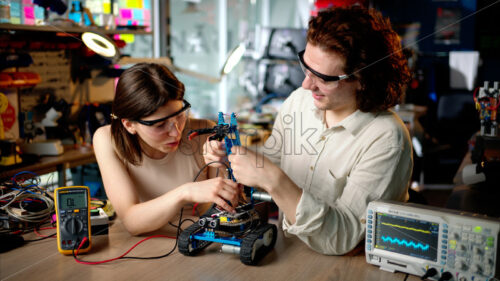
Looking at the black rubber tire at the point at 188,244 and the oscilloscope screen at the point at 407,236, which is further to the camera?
the black rubber tire at the point at 188,244

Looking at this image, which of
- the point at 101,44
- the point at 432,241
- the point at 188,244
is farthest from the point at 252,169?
the point at 101,44

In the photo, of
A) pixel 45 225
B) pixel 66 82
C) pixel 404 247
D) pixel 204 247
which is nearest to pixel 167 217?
pixel 204 247

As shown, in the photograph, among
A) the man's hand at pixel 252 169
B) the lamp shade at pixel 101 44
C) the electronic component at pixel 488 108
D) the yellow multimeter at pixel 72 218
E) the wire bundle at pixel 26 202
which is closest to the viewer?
the man's hand at pixel 252 169

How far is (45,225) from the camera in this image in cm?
168

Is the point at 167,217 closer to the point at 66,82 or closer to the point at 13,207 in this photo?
the point at 13,207

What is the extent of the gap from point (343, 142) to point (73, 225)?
965 mm

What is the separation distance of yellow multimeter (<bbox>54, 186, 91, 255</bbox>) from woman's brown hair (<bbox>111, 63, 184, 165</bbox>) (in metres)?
0.32

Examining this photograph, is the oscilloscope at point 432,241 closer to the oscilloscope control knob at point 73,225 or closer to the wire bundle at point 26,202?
the oscilloscope control knob at point 73,225

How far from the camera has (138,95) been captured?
1658mm

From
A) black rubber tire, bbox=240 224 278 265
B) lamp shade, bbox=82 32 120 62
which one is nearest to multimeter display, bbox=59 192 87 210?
black rubber tire, bbox=240 224 278 265

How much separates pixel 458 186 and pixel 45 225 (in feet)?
6.84

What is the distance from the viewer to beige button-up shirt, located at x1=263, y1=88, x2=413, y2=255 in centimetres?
136

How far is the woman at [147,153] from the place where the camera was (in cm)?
151

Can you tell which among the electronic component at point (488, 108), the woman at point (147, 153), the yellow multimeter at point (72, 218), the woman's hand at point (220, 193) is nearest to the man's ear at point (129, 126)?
the woman at point (147, 153)
